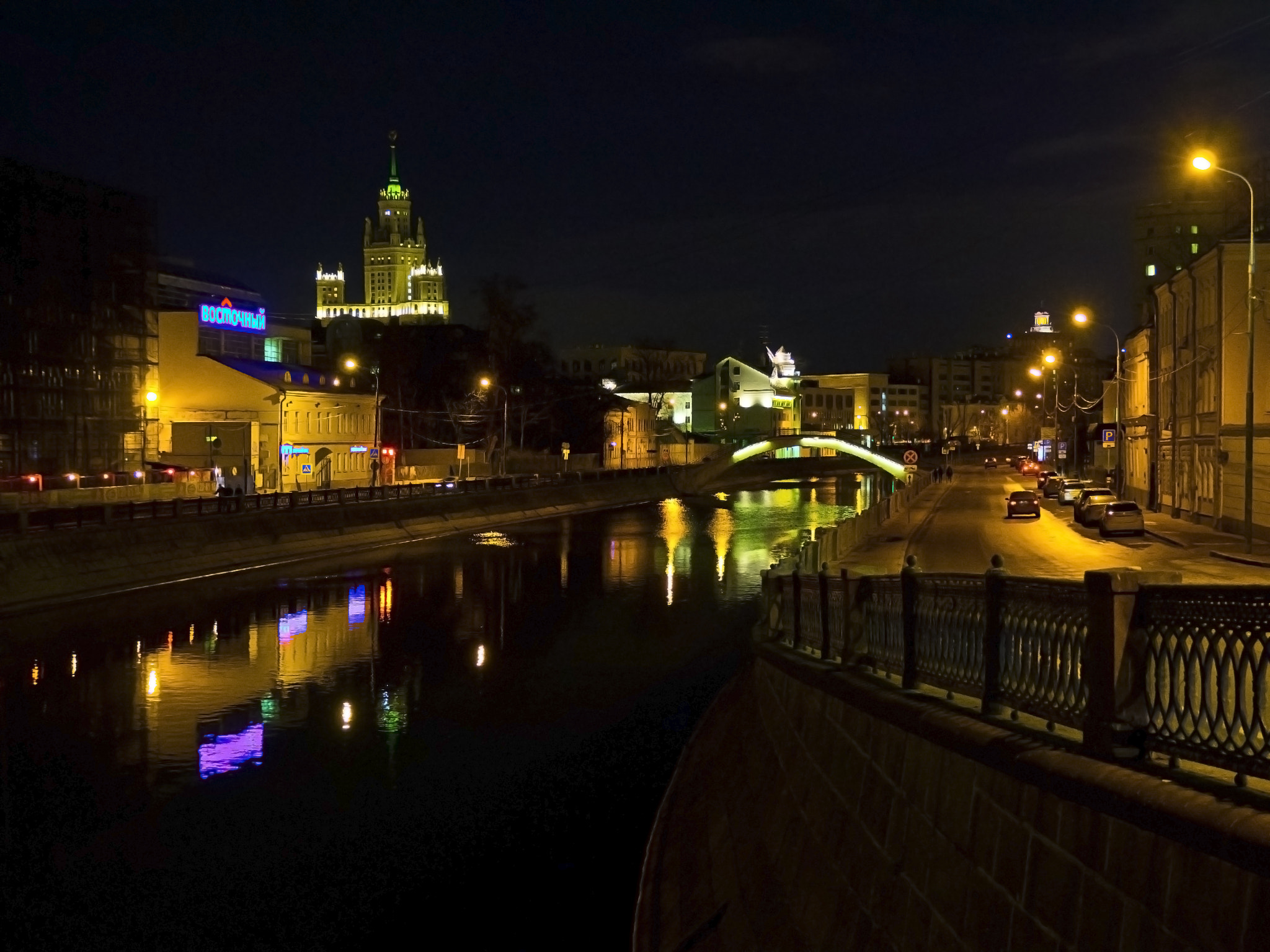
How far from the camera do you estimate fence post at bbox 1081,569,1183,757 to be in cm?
659

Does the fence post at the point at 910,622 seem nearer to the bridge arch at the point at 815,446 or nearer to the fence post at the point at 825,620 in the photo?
the fence post at the point at 825,620

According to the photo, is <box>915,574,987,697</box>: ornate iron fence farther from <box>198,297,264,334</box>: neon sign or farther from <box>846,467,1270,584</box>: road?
<box>198,297,264,334</box>: neon sign

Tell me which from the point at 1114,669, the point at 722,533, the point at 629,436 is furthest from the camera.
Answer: the point at 629,436

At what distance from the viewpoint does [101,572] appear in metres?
38.7

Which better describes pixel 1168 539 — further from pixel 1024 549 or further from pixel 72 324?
pixel 72 324

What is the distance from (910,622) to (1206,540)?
3321cm

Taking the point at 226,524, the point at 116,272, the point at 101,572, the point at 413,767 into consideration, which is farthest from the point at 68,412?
the point at 413,767

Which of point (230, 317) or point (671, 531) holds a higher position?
point (230, 317)

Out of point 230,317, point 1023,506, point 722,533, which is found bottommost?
point 722,533

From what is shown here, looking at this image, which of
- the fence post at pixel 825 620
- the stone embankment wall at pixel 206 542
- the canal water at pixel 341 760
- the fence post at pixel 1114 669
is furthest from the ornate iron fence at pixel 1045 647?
the stone embankment wall at pixel 206 542

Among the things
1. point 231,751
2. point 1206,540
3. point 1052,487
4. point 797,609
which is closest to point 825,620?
point 797,609

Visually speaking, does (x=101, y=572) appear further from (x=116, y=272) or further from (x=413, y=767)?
(x=116, y=272)

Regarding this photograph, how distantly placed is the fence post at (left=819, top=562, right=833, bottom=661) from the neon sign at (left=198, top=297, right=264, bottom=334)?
213ft

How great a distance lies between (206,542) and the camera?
4522 centimetres
